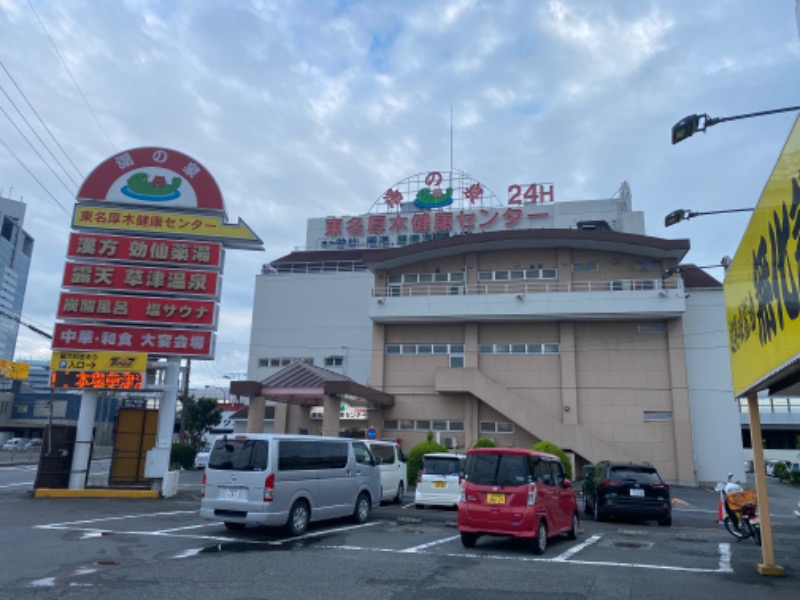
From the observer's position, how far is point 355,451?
1399cm

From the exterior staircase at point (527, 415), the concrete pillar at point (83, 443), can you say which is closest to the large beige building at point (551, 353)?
the exterior staircase at point (527, 415)

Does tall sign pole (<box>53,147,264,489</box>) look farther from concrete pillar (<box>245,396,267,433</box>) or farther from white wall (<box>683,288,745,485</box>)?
white wall (<box>683,288,745,485</box>)

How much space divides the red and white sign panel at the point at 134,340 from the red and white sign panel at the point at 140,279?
1.28 m

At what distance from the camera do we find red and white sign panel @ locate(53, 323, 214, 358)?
19047mm

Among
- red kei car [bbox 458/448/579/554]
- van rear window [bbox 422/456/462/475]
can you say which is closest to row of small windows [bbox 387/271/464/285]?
van rear window [bbox 422/456/462/475]

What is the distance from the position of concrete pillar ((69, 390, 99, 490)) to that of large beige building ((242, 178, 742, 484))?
27.9 feet

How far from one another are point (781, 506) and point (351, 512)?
16.6 m

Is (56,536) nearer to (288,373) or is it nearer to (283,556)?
(283,556)

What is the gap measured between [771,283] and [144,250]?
18.4 meters

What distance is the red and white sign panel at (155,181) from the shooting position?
20266 millimetres

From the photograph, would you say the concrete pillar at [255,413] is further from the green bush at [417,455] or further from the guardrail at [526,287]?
the guardrail at [526,287]

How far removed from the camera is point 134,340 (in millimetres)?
19359

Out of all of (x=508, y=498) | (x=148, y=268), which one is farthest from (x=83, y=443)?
(x=508, y=498)

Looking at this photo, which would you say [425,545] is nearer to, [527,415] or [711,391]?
[527,415]
